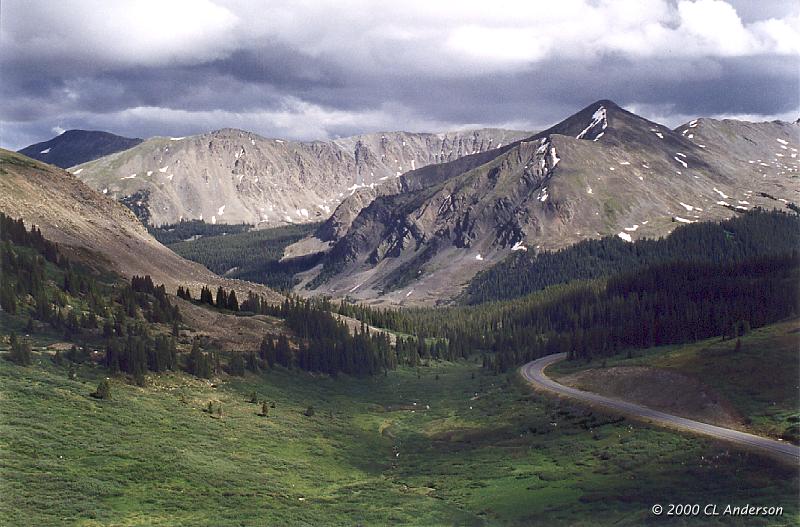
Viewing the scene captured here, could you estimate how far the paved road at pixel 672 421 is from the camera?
82750mm

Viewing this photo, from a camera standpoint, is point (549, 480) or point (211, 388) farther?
point (211, 388)

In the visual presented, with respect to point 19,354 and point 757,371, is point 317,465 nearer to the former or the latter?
point 19,354

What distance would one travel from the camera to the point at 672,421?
101750mm

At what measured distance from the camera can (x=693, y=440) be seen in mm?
90125

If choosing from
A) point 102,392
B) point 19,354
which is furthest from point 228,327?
point 102,392

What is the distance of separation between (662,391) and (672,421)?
16452mm

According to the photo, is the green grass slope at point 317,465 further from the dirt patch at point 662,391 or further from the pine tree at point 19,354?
the dirt patch at point 662,391

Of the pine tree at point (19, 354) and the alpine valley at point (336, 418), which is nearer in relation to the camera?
the alpine valley at point (336, 418)

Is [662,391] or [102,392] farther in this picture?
[662,391]

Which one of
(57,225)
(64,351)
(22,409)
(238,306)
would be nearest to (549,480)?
(22,409)

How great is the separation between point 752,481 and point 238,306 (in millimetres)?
148803

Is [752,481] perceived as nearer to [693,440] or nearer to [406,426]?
[693,440]

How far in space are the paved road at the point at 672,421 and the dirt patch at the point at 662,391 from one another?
2.06 meters

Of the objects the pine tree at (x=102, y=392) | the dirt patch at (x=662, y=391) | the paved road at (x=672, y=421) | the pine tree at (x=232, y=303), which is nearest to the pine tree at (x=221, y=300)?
the pine tree at (x=232, y=303)
